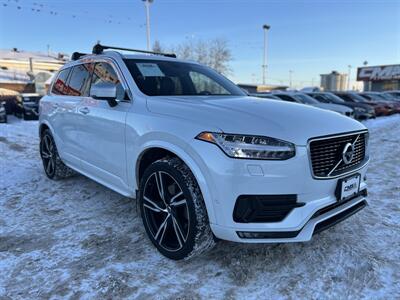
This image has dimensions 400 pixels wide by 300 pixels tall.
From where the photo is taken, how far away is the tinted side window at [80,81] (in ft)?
14.2

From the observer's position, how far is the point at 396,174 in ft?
18.5

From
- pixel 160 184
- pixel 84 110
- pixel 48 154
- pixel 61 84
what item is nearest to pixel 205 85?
pixel 84 110

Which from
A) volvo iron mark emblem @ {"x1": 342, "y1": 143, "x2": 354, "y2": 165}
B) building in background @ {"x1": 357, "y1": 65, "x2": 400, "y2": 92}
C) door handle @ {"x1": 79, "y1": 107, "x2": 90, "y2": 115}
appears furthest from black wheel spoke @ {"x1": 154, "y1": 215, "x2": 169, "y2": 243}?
building in background @ {"x1": 357, "y1": 65, "x2": 400, "y2": 92}

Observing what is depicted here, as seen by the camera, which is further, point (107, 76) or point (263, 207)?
point (107, 76)

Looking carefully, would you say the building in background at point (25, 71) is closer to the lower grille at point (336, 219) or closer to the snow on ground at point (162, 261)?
the snow on ground at point (162, 261)

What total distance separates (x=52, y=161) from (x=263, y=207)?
13.3 ft

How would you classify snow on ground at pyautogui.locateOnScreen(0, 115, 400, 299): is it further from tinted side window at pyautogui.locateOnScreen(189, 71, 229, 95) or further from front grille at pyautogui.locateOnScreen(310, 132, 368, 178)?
tinted side window at pyautogui.locateOnScreen(189, 71, 229, 95)

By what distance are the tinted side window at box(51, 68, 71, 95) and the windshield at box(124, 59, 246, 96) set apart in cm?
173

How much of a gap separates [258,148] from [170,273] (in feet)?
4.13

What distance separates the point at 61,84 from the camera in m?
5.19

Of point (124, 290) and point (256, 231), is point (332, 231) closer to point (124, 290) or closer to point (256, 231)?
point (256, 231)

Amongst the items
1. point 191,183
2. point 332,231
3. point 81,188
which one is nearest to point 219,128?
point 191,183

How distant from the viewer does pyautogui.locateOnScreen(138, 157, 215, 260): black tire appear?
8.67 ft

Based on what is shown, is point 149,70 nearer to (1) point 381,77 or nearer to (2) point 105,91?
(2) point 105,91
